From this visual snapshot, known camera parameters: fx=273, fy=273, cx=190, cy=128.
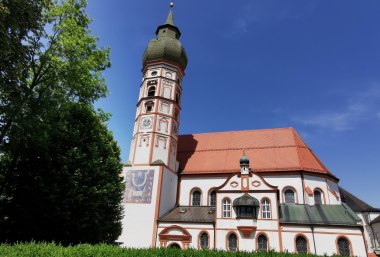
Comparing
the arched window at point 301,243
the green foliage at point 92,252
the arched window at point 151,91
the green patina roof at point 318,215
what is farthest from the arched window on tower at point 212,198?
the green foliage at point 92,252

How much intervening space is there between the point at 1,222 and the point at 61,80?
8930 mm

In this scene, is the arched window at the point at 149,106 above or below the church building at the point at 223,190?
above

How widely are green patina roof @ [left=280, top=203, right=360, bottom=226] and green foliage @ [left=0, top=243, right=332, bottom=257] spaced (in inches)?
485

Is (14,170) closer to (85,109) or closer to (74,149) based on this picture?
(74,149)

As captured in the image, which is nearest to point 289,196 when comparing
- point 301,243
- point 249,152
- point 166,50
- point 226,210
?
point 301,243

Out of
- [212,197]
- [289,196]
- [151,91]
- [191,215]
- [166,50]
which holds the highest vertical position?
[166,50]

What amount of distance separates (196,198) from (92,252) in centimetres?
1948

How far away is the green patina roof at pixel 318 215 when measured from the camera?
23.4 meters

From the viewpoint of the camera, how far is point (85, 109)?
733 inches

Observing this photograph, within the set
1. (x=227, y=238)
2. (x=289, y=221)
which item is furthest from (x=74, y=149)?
(x=289, y=221)

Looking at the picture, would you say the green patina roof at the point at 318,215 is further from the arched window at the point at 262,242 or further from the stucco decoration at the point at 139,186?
the stucco decoration at the point at 139,186

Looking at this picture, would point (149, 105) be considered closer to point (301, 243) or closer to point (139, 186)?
point (139, 186)

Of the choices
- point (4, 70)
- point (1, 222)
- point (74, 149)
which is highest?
point (4, 70)

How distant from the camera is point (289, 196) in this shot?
28.1 meters
